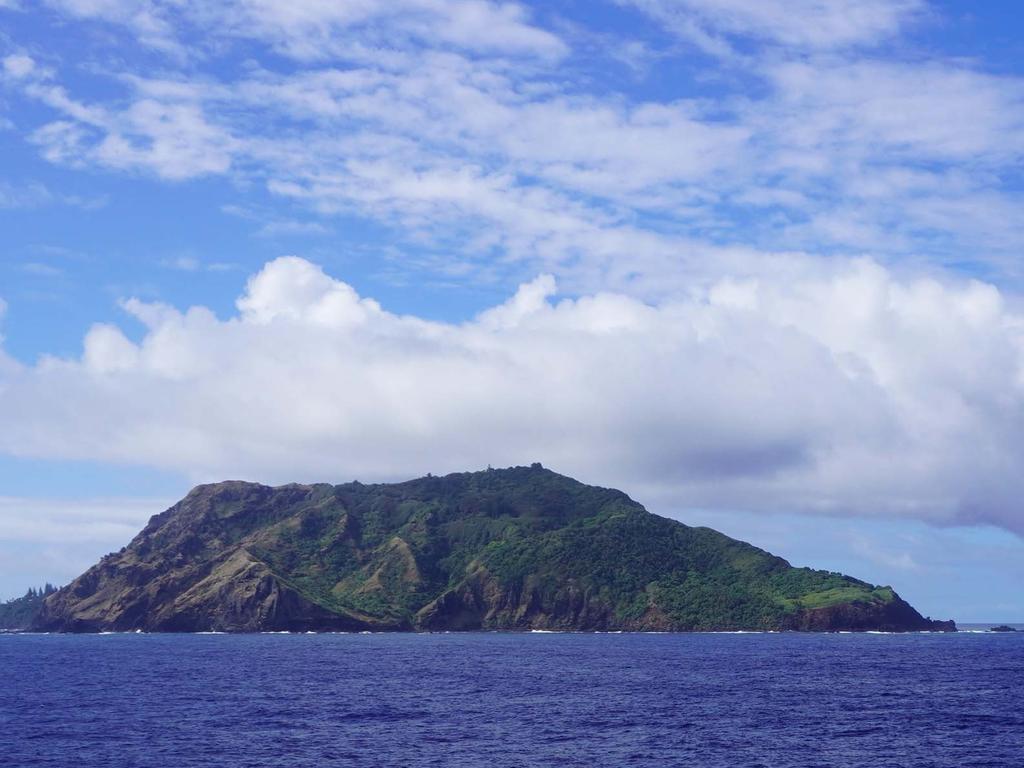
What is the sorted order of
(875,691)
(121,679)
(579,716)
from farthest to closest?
1. (121,679)
2. (875,691)
3. (579,716)

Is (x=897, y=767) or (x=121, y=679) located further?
(x=121, y=679)

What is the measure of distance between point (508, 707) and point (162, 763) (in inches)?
2100

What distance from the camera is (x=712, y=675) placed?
193 meters

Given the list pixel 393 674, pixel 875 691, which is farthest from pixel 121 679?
pixel 875 691

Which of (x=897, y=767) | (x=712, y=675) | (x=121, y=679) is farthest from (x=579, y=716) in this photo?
(x=121, y=679)

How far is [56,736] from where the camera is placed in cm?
11269

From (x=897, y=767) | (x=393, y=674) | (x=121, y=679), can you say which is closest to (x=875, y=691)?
(x=897, y=767)

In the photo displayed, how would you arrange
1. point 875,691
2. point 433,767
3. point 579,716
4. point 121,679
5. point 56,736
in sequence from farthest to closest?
point 121,679, point 875,691, point 579,716, point 56,736, point 433,767

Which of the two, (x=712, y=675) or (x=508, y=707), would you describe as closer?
(x=508, y=707)

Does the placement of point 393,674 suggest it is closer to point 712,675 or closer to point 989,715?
point 712,675

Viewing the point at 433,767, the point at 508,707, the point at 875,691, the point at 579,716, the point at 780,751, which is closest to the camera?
the point at 433,767

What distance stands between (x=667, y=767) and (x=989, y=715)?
194ft

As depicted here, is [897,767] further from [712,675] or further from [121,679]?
[121,679]

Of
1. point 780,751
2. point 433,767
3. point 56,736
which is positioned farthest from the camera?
point 56,736
